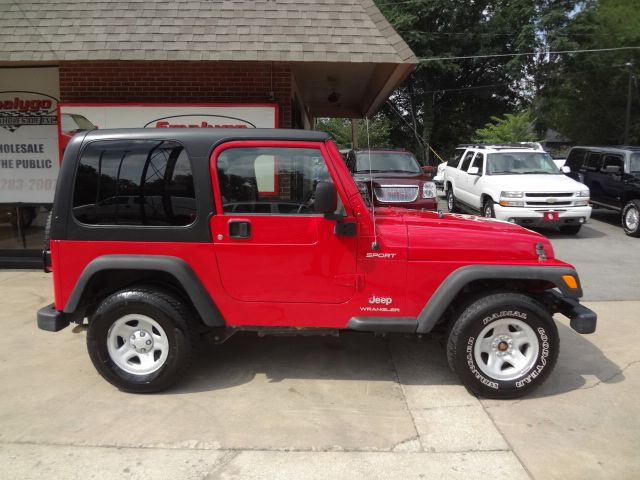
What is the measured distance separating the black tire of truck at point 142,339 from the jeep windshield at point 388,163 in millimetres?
7182

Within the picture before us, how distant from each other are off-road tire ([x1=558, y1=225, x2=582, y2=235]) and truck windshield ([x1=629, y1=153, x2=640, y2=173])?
5.44ft

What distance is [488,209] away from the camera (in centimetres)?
1132

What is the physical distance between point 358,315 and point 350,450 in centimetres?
96

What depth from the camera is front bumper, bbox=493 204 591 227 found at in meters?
10.5

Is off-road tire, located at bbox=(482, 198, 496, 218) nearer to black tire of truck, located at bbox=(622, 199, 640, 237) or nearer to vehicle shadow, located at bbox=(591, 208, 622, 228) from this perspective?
black tire of truck, located at bbox=(622, 199, 640, 237)

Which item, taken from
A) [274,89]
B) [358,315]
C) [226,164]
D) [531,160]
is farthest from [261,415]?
[531,160]

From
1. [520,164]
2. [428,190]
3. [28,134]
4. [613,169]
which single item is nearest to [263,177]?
[28,134]

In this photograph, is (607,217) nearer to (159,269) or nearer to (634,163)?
(634,163)

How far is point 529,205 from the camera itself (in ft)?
34.6

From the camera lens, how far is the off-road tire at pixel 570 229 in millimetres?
11477

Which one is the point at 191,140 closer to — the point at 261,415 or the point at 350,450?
the point at 261,415

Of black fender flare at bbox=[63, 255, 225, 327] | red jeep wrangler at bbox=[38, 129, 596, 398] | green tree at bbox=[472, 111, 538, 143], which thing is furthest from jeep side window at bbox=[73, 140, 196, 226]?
green tree at bbox=[472, 111, 538, 143]

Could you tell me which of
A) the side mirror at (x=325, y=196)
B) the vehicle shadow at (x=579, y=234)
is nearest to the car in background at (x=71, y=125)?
the side mirror at (x=325, y=196)

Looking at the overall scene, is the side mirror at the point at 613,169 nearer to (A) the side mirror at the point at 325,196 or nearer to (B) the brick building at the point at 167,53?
(B) the brick building at the point at 167,53
